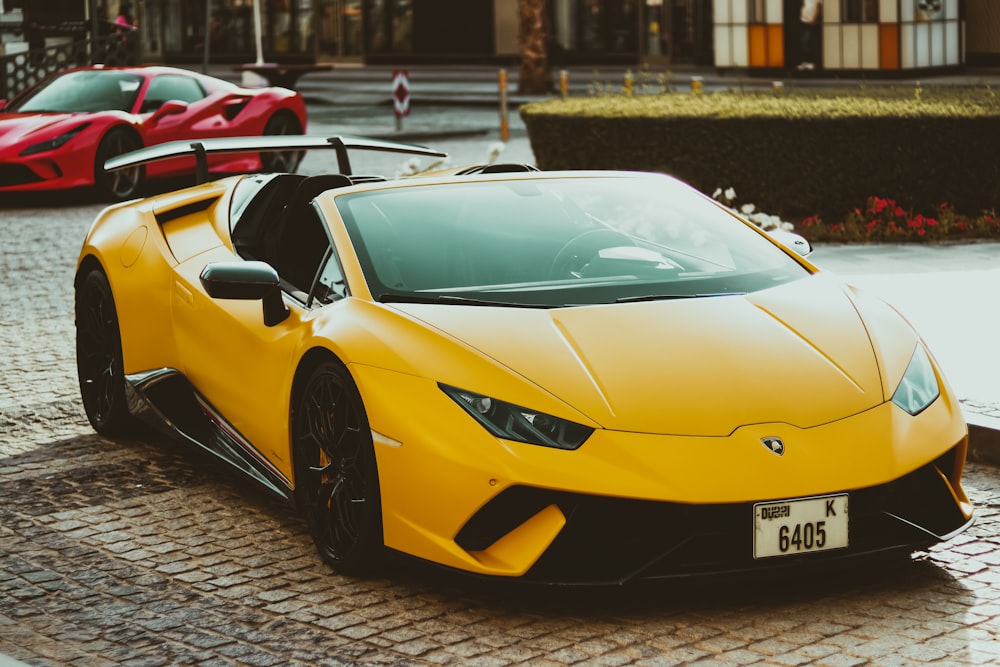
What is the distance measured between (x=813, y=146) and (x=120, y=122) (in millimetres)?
7603

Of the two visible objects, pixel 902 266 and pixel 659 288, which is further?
pixel 902 266

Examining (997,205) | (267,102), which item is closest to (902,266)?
(997,205)

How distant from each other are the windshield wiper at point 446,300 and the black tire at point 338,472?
0.30 meters

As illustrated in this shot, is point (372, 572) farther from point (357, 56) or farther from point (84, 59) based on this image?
point (357, 56)

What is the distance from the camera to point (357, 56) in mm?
50438

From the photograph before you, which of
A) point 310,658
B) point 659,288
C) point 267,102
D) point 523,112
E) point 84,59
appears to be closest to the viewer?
point 310,658

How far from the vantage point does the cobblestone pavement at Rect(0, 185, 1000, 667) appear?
14.6ft

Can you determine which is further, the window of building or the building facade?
the building facade

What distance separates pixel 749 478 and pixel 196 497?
8.44 ft

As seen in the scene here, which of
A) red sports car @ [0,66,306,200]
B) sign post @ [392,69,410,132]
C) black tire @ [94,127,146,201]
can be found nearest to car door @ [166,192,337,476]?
red sports car @ [0,66,306,200]

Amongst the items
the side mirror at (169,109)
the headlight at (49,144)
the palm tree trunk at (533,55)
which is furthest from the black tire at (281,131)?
the palm tree trunk at (533,55)

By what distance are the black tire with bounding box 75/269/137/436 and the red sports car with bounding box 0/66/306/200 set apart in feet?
30.7

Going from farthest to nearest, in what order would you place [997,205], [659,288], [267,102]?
1. [267,102]
2. [997,205]
3. [659,288]

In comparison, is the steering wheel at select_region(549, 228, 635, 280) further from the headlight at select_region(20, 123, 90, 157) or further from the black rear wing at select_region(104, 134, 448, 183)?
the headlight at select_region(20, 123, 90, 157)
